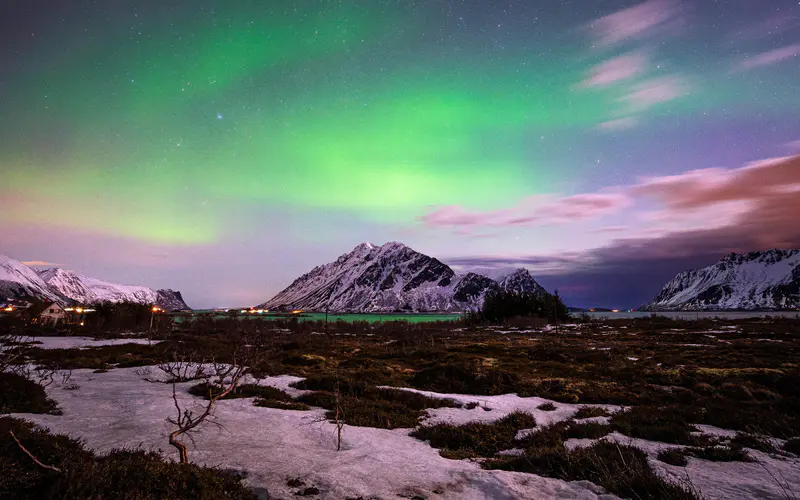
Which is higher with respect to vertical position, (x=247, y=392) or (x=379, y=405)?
(x=247, y=392)

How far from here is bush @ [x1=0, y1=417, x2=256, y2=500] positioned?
483 cm

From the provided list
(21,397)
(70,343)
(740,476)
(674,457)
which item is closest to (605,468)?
(674,457)

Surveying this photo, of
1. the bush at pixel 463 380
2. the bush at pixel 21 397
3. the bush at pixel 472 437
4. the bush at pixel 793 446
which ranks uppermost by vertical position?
the bush at pixel 21 397

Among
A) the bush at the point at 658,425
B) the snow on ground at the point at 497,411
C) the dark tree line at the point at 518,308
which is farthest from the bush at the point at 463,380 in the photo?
the dark tree line at the point at 518,308

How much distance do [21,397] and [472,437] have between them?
1470 centimetres

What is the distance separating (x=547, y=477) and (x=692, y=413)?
10.0 m

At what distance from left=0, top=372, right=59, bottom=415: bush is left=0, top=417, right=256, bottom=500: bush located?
719cm

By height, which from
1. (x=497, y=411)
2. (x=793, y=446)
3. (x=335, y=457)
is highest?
(x=335, y=457)

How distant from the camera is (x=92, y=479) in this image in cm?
503

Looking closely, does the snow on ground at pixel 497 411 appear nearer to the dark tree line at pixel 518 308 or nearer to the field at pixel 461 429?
the field at pixel 461 429

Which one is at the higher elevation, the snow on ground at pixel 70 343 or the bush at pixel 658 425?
the snow on ground at pixel 70 343

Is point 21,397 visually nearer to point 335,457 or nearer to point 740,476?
point 335,457

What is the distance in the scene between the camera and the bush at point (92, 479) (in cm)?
483

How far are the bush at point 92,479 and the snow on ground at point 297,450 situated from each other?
1.79 m
